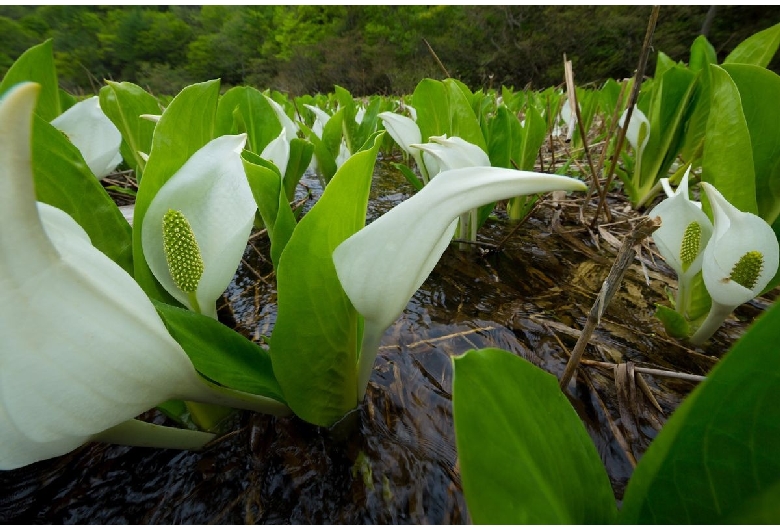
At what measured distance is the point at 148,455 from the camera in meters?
0.40

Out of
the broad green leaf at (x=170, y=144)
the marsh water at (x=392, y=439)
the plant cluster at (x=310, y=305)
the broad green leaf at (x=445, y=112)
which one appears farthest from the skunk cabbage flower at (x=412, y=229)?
the broad green leaf at (x=445, y=112)

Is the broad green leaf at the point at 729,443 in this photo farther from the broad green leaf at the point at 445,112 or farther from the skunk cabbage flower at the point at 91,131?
the skunk cabbage flower at the point at 91,131

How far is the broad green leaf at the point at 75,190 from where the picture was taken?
342 millimetres

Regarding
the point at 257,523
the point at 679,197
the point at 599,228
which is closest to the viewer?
the point at 257,523

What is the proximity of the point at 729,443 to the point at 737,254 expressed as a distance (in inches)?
14.9

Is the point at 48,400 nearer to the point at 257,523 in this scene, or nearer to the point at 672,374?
the point at 257,523

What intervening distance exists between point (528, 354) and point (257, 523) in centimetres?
40

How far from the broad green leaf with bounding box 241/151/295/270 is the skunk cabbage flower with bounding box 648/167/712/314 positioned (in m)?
→ 0.50

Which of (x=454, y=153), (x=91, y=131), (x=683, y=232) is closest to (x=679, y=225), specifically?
(x=683, y=232)

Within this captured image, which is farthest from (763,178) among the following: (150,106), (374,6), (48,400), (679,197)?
(374,6)

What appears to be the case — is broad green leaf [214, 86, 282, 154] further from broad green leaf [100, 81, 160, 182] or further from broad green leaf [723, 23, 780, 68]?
broad green leaf [723, 23, 780, 68]

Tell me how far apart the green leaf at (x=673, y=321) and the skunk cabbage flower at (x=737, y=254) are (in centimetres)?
7

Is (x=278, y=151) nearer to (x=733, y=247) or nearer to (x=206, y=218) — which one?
(x=206, y=218)

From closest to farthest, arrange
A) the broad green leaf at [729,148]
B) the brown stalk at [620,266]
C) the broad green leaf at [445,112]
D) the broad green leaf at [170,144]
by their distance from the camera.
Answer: the brown stalk at [620,266] → the broad green leaf at [170,144] → the broad green leaf at [729,148] → the broad green leaf at [445,112]
